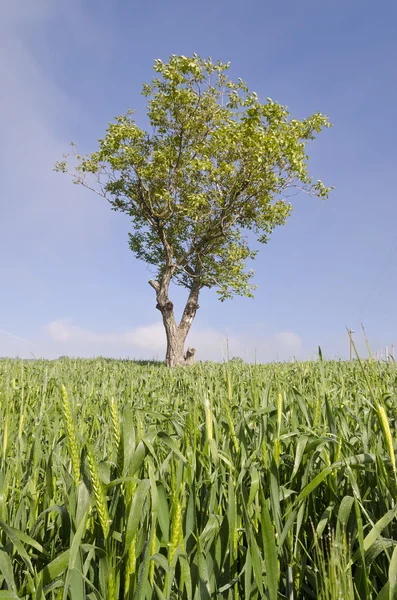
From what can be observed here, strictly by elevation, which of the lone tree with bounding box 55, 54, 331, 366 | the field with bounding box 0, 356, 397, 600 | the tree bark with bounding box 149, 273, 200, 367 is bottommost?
the field with bounding box 0, 356, 397, 600

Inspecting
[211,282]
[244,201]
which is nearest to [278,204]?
[244,201]

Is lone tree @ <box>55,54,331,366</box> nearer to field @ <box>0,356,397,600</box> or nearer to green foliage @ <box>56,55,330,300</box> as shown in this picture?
green foliage @ <box>56,55,330,300</box>

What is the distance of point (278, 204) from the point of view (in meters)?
21.8

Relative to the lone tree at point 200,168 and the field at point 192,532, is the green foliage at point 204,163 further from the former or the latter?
the field at point 192,532

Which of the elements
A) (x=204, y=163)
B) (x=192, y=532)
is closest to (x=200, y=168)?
(x=204, y=163)

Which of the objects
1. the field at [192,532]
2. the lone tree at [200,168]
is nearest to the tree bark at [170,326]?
the lone tree at [200,168]

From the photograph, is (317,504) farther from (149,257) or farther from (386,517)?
(149,257)

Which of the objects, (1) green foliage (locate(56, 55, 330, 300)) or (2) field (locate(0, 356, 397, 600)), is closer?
(2) field (locate(0, 356, 397, 600))

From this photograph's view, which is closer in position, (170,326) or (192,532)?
(192,532)

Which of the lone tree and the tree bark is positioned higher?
the lone tree

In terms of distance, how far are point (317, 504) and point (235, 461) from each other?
403 millimetres

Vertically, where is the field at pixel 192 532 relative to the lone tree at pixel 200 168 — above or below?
below

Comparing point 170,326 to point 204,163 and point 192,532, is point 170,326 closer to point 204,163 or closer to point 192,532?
point 204,163

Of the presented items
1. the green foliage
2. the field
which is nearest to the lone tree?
the green foliage
